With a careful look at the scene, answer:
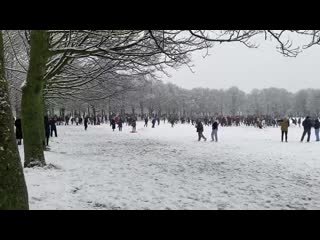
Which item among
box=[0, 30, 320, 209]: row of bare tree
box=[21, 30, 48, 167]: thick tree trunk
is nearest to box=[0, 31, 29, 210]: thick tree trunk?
box=[0, 30, 320, 209]: row of bare tree

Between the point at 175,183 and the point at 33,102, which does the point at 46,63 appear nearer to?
the point at 33,102

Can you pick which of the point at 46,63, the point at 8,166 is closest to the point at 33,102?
the point at 46,63

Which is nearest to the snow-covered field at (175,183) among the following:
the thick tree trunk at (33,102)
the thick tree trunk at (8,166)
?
the thick tree trunk at (33,102)

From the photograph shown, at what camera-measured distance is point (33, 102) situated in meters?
A: 12.1

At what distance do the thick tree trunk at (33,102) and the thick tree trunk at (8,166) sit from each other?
23.4ft

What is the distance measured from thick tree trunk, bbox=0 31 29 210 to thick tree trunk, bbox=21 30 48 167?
7.14m

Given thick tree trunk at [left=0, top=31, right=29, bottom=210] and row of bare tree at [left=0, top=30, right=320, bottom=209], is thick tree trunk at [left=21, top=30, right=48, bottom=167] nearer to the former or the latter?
row of bare tree at [left=0, top=30, right=320, bottom=209]

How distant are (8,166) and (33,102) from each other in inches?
300

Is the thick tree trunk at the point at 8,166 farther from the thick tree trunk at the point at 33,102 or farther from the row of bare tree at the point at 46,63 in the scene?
the thick tree trunk at the point at 33,102

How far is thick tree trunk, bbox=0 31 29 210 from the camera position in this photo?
482 centimetres

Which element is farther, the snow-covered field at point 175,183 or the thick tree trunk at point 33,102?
the thick tree trunk at point 33,102

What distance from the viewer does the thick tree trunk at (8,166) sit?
4.82 metres
